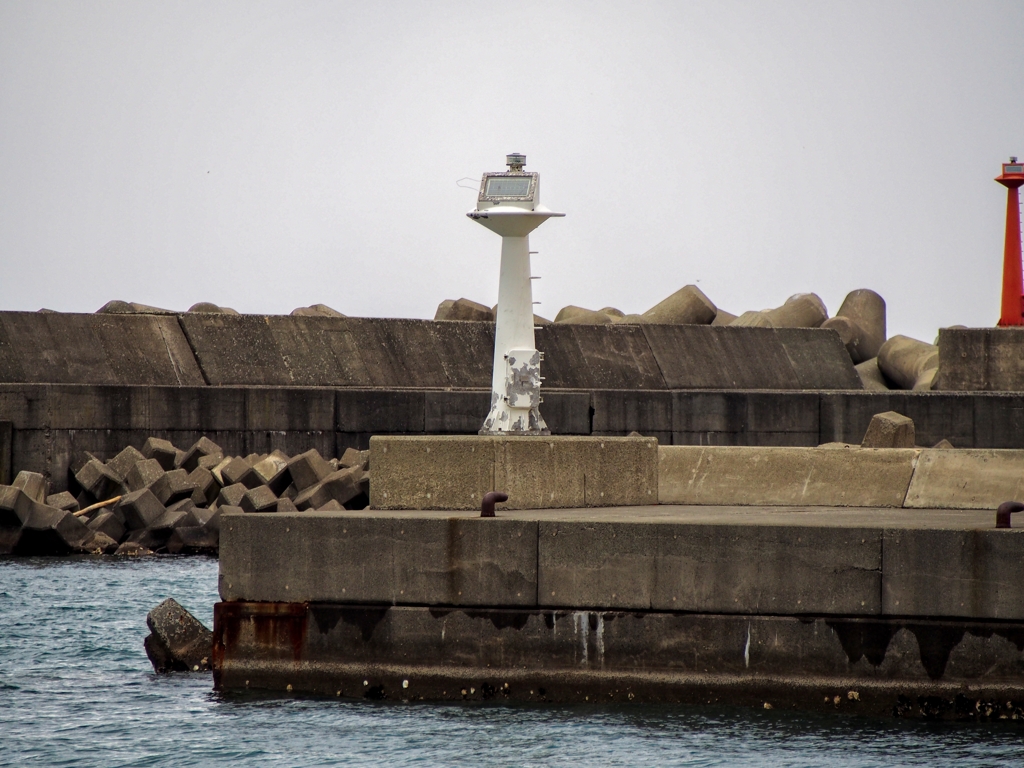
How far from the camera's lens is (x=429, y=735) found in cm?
857

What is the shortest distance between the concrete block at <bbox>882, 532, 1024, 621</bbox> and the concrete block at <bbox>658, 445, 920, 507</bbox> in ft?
9.19

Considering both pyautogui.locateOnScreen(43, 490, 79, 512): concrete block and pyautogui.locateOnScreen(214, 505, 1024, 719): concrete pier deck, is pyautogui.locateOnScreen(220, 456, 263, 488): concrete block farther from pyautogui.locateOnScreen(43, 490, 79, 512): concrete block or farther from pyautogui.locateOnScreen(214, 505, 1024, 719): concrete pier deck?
pyautogui.locateOnScreen(214, 505, 1024, 719): concrete pier deck

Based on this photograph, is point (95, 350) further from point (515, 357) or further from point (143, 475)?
point (515, 357)

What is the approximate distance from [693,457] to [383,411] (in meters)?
9.67

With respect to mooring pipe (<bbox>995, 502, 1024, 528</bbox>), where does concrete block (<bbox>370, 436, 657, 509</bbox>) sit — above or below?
above

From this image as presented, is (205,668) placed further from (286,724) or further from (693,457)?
(693,457)

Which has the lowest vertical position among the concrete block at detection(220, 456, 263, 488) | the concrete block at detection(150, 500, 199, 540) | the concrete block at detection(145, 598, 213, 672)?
the concrete block at detection(145, 598, 213, 672)

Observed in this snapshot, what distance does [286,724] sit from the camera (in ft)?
29.1

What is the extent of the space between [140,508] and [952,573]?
39.5 ft

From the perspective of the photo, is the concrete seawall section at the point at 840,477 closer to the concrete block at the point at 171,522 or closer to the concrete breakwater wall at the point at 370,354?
the concrete block at the point at 171,522

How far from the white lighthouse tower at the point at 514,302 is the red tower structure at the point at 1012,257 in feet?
54.6

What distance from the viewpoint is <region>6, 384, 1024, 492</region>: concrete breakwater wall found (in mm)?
19172

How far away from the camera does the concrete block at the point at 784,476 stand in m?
11.2

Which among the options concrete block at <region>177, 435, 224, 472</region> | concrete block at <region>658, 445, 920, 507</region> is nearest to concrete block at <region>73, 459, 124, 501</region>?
concrete block at <region>177, 435, 224, 472</region>
